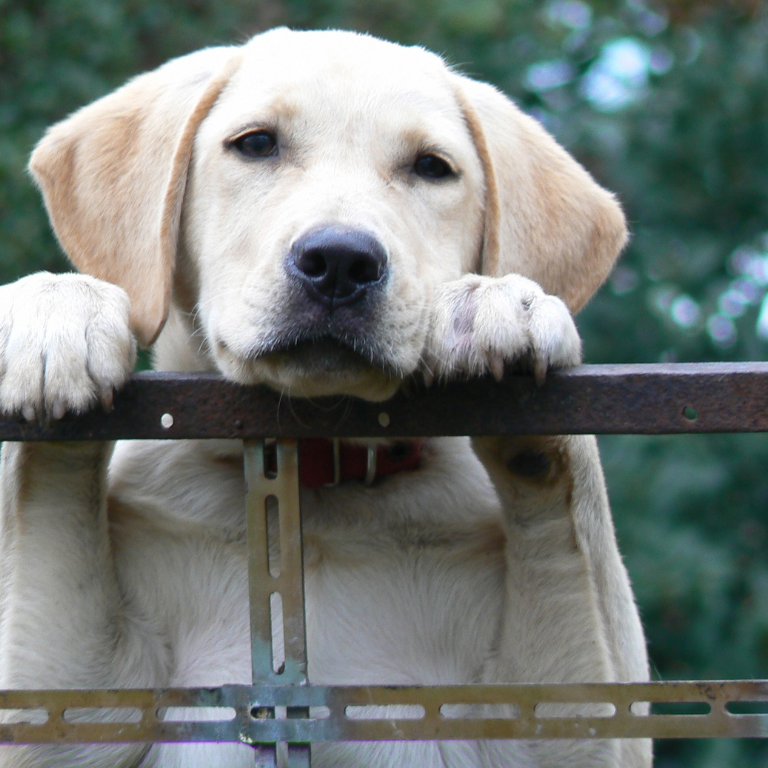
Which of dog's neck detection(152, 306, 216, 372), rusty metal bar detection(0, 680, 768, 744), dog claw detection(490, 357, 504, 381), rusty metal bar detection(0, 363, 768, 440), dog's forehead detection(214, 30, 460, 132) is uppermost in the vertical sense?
dog's forehead detection(214, 30, 460, 132)

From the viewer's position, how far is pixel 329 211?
2.31m

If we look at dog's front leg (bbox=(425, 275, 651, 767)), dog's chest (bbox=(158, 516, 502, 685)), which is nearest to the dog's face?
dog's front leg (bbox=(425, 275, 651, 767))

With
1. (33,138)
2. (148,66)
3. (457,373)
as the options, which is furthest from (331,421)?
(148,66)

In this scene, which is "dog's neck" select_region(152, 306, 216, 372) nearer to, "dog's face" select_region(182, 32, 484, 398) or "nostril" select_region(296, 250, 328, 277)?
"dog's face" select_region(182, 32, 484, 398)

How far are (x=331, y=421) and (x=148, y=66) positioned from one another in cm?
590

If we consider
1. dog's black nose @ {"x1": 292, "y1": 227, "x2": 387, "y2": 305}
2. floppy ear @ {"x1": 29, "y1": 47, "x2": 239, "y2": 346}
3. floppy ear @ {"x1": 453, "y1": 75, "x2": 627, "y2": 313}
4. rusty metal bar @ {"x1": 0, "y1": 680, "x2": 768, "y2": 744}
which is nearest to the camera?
rusty metal bar @ {"x1": 0, "y1": 680, "x2": 768, "y2": 744}

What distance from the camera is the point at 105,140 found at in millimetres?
3031

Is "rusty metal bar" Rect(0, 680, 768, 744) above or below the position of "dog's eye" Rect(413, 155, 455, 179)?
below

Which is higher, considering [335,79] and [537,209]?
[335,79]

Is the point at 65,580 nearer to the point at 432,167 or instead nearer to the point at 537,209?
the point at 432,167

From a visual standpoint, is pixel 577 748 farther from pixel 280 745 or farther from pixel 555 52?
pixel 555 52

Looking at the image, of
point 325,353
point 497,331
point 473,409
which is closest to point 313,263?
point 325,353

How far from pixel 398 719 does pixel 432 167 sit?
1638mm

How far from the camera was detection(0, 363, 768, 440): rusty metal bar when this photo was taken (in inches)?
65.9
